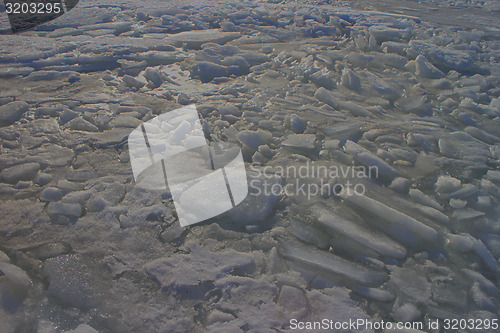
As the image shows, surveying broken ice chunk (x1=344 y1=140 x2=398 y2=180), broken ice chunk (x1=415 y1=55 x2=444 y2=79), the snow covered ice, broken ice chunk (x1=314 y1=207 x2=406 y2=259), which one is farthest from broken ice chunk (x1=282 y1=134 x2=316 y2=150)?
broken ice chunk (x1=415 y1=55 x2=444 y2=79)

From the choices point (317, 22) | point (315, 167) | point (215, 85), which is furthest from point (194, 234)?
point (317, 22)

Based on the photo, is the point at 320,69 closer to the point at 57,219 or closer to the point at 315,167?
the point at 315,167

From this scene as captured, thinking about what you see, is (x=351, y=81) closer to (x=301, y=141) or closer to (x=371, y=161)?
(x=301, y=141)

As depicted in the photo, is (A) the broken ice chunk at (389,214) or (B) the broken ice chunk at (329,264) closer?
(B) the broken ice chunk at (329,264)

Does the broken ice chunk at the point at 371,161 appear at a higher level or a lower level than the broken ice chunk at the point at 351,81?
lower

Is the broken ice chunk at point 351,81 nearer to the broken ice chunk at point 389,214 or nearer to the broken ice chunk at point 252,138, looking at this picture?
the broken ice chunk at point 252,138

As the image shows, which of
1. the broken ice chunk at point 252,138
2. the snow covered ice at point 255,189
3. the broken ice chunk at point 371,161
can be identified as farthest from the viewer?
the broken ice chunk at point 252,138

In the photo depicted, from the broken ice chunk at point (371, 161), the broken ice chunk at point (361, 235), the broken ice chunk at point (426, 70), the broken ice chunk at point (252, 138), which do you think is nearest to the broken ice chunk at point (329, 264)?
the broken ice chunk at point (361, 235)

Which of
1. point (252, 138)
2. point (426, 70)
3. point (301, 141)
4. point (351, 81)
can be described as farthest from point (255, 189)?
point (426, 70)
